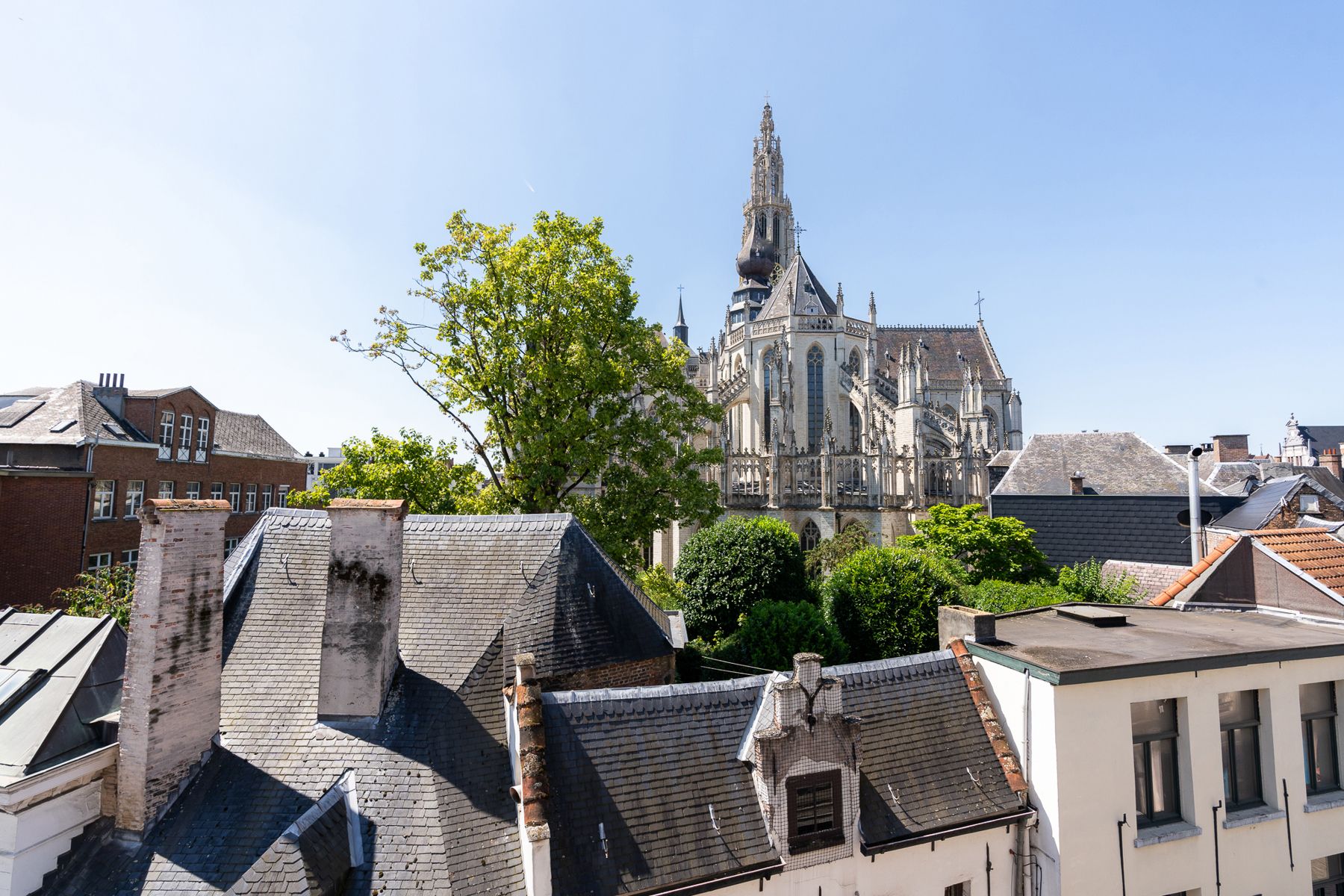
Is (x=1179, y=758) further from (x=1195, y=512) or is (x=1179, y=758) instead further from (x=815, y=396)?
(x=815, y=396)

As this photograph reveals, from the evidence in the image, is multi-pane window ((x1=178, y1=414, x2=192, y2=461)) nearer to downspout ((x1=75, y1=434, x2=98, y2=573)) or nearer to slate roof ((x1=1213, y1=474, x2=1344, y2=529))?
downspout ((x1=75, y1=434, x2=98, y2=573))

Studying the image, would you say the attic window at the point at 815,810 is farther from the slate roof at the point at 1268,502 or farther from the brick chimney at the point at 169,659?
the slate roof at the point at 1268,502

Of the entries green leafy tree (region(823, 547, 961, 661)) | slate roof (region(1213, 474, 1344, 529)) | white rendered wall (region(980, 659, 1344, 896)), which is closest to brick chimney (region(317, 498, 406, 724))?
white rendered wall (region(980, 659, 1344, 896))

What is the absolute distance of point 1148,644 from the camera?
7.94m

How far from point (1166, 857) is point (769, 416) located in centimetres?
3044

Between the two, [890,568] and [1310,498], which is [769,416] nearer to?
[890,568]

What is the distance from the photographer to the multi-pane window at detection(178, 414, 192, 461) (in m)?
25.8

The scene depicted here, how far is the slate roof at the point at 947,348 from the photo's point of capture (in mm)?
48000

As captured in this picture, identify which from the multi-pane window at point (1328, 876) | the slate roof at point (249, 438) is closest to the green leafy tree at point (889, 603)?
the multi-pane window at point (1328, 876)

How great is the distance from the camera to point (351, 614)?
768 centimetres

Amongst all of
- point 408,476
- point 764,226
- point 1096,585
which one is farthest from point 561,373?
point 764,226

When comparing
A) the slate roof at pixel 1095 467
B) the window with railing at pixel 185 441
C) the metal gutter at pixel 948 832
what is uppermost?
the window with railing at pixel 185 441

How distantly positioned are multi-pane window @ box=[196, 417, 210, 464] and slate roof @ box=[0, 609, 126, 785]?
22765 mm

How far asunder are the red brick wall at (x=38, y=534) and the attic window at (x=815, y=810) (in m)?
23.9
